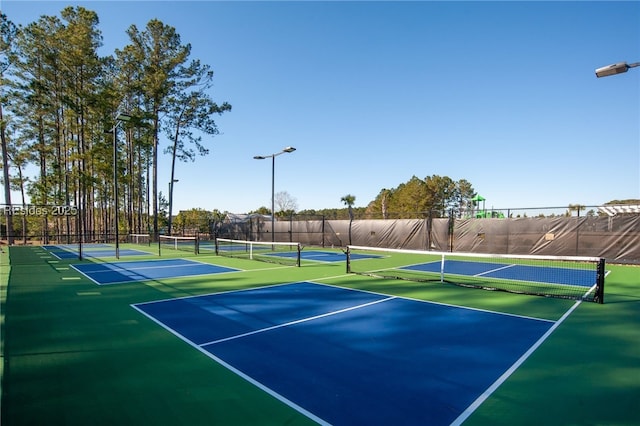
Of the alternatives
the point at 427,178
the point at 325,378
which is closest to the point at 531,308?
the point at 325,378

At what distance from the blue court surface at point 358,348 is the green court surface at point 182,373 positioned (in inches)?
7.0

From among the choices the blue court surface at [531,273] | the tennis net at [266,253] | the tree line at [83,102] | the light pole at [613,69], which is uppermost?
the tree line at [83,102]

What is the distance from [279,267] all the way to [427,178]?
51.1 metres

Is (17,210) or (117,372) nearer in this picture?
(117,372)

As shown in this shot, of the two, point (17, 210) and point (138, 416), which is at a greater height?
point (17, 210)

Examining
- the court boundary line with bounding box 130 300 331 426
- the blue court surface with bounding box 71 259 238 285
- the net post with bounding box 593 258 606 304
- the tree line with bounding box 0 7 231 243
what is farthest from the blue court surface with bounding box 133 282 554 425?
the tree line with bounding box 0 7 231 243

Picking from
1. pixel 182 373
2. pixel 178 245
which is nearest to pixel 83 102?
pixel 178 245

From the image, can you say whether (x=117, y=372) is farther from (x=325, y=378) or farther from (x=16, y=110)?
(x=16, y=110)

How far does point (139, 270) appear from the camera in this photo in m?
12.0

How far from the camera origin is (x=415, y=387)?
3479 millimetres

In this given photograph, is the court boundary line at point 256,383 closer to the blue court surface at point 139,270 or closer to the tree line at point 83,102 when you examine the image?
the blue court surface at point 139,270

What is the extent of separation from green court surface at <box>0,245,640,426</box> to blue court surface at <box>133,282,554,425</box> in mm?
177

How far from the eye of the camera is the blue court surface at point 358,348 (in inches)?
126

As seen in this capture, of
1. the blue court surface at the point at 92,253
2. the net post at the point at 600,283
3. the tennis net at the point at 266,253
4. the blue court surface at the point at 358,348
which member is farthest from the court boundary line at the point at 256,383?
the blue court surface at the point at 92,253
